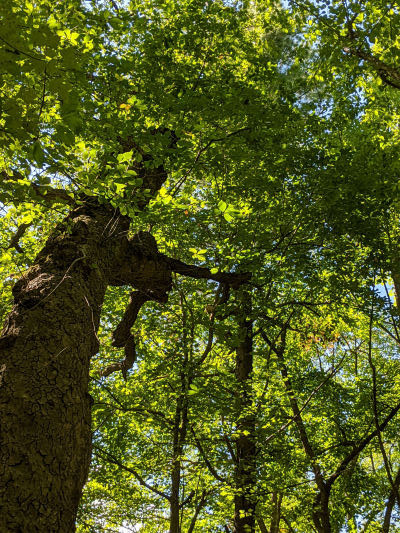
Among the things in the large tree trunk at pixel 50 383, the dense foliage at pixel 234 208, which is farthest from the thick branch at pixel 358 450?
the large tree trunk at pixel 50 383

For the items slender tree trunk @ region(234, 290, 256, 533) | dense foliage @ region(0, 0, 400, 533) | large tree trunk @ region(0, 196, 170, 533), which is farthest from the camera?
slender tree trunk @ region(234, 290, 256, 533)

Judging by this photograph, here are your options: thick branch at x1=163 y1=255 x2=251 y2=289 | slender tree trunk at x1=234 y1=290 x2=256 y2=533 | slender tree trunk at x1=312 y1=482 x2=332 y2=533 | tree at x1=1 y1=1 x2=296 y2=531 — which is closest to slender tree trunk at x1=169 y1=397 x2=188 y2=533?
slender tree trunk at x1=234 y1=290 x2=256 y2=533

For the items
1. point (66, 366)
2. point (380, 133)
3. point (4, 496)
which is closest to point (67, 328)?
point (66, 366)

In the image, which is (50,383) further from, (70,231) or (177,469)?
(177,469)

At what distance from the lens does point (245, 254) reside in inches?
273

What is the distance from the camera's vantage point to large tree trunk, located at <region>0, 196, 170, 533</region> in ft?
7.04

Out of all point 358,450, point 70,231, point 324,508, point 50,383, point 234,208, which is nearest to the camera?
point 50,383

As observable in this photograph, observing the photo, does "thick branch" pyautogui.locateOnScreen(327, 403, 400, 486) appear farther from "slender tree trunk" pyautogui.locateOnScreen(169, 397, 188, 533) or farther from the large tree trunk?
the large tree trunk

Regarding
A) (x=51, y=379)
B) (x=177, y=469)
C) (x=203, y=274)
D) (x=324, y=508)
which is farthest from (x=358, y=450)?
(x=51, y=379)

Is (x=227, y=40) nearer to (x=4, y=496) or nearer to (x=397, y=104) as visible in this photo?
(x=397, y=104)

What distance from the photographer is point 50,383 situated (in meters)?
2.78

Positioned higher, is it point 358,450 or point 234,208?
point 234,208

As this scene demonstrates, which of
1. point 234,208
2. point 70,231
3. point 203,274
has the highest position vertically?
point 234,208

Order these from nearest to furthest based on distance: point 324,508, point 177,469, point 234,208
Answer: point 234,208 → point 177,469 → point 324,508
